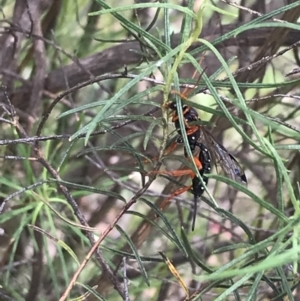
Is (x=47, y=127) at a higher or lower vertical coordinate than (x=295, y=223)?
lower

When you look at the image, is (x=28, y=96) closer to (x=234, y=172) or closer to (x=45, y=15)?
(x=45, y=15)

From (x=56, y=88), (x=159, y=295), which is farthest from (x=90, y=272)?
(x=56, y=88)

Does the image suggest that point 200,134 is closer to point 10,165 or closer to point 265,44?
point 265,44

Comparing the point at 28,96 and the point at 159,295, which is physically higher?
the point at 28,96

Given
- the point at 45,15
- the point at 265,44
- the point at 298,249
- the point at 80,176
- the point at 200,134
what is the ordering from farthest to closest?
1. the point at 80,176
2. the point at 45,15
3. the point at 265,44
4. the point at 200,134
5. the point at 298,249

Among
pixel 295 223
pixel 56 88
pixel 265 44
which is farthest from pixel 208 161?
pixel 56 88

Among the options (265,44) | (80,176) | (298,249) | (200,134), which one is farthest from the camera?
(80,176)

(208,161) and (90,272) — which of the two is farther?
(90,272)

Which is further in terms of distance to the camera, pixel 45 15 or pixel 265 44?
pixel 45 15

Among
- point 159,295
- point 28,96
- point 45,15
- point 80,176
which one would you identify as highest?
point 45,15
